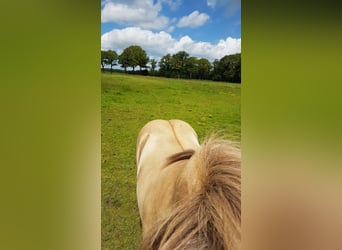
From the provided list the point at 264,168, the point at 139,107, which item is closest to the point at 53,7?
the point at 139,107

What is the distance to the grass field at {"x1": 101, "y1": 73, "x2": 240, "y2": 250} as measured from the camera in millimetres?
1526

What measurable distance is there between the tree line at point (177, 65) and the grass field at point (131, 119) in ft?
0.11

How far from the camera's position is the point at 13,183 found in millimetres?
1418

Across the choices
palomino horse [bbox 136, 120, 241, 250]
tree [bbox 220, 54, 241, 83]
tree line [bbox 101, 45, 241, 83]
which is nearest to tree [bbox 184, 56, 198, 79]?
tree line [bbox 101, 45, 241, 83]

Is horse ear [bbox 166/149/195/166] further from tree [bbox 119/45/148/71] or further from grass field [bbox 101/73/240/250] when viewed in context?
tree [bbox 119/45/148/71]

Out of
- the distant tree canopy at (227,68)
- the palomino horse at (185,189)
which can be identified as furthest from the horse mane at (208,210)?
the distant tree canopy at (227,68)

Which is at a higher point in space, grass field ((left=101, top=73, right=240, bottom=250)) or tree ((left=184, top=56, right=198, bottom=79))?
tree ((left=184, top=56, right=198, bottom=79))

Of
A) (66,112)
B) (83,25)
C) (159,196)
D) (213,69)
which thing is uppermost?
(83,25)

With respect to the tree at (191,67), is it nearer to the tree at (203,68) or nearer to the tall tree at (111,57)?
the tree at (203,68)

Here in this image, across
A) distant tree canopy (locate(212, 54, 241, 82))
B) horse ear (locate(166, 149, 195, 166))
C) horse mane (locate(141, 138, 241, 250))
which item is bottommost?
horse mane (locate(141, 138, 241, 250))

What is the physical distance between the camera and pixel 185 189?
1556 mm

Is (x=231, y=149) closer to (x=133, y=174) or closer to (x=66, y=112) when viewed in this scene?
(x=133, y=174)

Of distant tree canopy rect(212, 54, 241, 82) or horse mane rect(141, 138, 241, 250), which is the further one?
distant tree canopy rect(212, 54, 241, 82)

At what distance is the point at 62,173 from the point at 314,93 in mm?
1226
